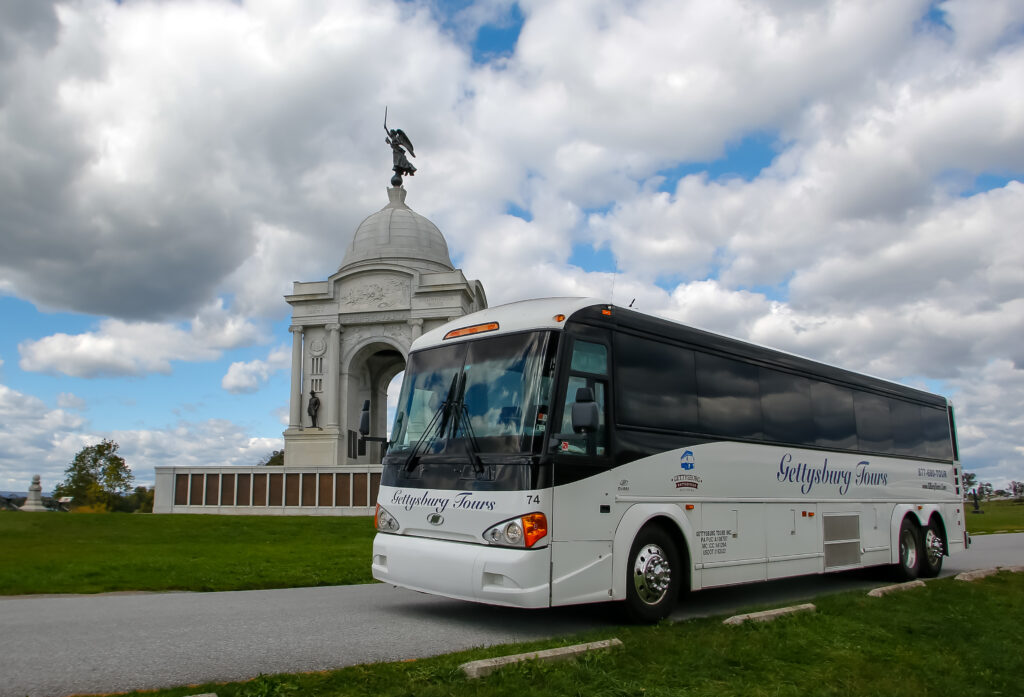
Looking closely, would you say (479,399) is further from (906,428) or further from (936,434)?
(936,434)

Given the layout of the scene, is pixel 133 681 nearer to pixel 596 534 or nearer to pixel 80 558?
pixel 596 534

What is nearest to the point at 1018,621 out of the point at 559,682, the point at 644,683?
the point at 644,683

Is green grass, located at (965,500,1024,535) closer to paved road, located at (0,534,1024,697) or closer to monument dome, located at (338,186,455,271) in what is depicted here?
paved road, located at (0,534,1024,697)

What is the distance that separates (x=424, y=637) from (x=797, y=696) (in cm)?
332

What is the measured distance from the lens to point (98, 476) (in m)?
56.3

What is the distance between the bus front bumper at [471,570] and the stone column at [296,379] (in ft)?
136

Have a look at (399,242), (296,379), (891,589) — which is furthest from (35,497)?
(891,589)

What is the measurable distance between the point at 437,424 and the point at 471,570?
65.5 inches

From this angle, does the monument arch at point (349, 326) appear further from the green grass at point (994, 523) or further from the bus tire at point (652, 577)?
the bus tire at point (652, 577)

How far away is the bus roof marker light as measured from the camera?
8.65 m

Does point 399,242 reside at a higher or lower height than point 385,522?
higher

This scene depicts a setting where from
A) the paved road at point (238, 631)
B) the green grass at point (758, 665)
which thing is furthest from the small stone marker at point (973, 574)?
the green grass at point (758, 665)

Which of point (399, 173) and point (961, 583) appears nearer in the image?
point (961, 583)

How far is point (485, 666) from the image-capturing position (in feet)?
17.6
